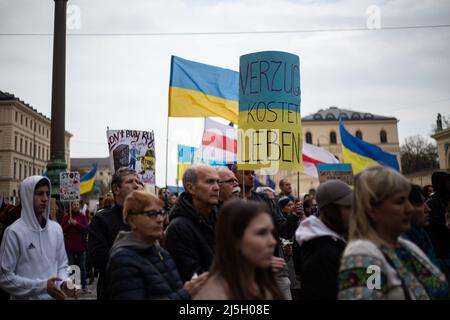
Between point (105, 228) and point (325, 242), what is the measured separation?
2478 mm

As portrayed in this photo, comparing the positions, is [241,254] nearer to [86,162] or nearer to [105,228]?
[105,228]

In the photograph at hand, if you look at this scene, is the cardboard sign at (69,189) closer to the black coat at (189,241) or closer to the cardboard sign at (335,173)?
the cardboard sign at (335,173)

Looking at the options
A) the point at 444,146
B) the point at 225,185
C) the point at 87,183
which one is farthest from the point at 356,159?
the point at 444,146

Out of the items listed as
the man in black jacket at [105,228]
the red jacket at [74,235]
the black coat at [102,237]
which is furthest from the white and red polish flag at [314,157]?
the black coat at [102,237]

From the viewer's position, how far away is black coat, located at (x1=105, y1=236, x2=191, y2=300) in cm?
287

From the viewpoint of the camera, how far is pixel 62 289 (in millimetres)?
3770

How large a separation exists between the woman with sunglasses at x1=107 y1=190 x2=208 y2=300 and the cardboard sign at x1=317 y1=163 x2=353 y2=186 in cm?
722

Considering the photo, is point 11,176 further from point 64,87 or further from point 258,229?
point 258,229

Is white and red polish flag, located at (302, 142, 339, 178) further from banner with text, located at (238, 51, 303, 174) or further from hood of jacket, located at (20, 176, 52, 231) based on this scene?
hood of jacket, located at (20, 176, 52, 231)

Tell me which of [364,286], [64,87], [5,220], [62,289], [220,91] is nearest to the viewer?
[364,286]

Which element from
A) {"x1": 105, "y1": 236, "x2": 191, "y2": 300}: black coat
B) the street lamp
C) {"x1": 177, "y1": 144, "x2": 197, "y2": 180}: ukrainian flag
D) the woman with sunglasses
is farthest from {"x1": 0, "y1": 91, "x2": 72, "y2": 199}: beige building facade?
{"x1": 105, "y1": 236, "x2": 191, "y2": 300}: black coat
